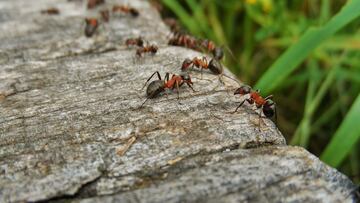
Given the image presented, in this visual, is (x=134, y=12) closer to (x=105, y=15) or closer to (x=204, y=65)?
(x=105, y=15)

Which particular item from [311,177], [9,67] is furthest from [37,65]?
[311,177]

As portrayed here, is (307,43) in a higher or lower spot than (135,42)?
higher

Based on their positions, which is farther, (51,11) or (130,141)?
(51,11)

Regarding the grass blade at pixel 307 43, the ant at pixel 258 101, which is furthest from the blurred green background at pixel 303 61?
the ant at pixel 258 101

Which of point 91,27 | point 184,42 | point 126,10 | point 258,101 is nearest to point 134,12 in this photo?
point 126,10

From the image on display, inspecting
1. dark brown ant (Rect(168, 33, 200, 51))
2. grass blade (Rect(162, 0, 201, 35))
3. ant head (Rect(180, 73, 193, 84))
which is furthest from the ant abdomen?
grass blade (Rect(162, 0, 201, 35))

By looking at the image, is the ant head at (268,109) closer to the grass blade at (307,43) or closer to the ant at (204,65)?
the ant at (204,65)

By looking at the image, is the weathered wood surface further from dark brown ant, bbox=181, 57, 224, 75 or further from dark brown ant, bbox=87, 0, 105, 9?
dark brown ant, bbox=87, 0, 105, 9
